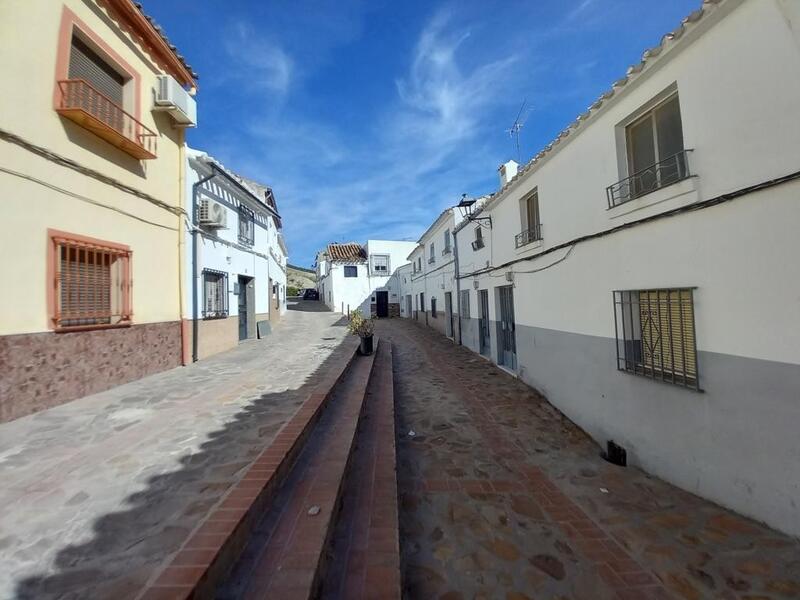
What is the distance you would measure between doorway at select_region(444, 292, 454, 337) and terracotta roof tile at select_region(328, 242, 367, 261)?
44.2 feet

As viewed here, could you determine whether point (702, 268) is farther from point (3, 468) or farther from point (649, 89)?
point (3, 468)

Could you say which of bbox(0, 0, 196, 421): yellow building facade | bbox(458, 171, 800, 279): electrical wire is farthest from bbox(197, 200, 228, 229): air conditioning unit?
bbox(458, 171, 800, 279): electrical wire

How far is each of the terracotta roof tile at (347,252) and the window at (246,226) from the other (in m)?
14.7

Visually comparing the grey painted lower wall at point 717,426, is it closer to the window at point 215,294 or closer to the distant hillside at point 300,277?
the window at point 215,294

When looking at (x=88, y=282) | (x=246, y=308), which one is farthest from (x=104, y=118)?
(x=246, y=308)

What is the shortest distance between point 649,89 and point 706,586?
5.15m

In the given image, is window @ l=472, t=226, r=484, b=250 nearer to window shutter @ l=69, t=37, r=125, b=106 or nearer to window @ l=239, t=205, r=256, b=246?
window @ l=239, t=205, r=256, b=246

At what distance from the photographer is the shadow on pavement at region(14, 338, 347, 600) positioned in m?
1.85

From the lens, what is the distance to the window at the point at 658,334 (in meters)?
3.94

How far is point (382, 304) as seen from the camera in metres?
27.8

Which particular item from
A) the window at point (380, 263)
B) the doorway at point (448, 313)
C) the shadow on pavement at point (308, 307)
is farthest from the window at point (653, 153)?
the shadow on pavement at point (308, 307)

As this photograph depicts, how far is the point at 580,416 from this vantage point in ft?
19.5

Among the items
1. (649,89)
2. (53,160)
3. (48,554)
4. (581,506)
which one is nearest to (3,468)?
(48,554)

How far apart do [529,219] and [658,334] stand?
4.31 meters
